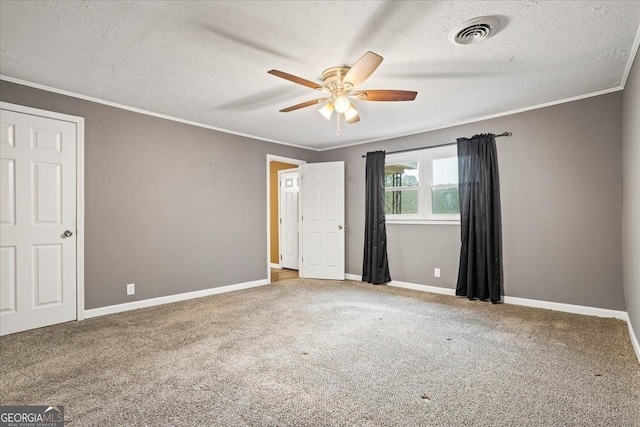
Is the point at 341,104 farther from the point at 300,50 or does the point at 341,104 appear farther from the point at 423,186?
the point at 423,186

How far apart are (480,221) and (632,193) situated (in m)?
1.66

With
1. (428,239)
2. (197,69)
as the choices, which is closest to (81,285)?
(197,69)

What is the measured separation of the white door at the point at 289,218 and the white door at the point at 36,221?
13.0 feet

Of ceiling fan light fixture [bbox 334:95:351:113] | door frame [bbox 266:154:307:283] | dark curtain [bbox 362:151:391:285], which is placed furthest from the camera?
door frame [bbox 266:154:307:283]

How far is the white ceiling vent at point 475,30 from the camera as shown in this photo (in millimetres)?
2269

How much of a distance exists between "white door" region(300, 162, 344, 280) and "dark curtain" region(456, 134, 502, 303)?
2.03m

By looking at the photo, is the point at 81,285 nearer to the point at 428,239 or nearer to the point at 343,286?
the point at 343,286

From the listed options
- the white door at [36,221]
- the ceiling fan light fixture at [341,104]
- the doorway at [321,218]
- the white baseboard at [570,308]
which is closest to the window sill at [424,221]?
the doorway at [321,218]

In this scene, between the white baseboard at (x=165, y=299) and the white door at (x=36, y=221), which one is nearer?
the white door at (x=36, y=221)

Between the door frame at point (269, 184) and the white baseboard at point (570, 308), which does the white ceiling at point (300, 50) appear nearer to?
the door frame at point (269, 184)

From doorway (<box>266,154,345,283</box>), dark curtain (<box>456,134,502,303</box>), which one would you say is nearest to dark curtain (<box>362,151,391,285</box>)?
doorway (<box>266,154,345,283</box>)

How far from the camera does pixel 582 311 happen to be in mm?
3738

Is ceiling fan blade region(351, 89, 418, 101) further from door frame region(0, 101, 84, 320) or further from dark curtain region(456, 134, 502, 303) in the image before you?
door frame region(0, 101, 84, 320)

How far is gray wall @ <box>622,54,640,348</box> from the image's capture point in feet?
8.54
